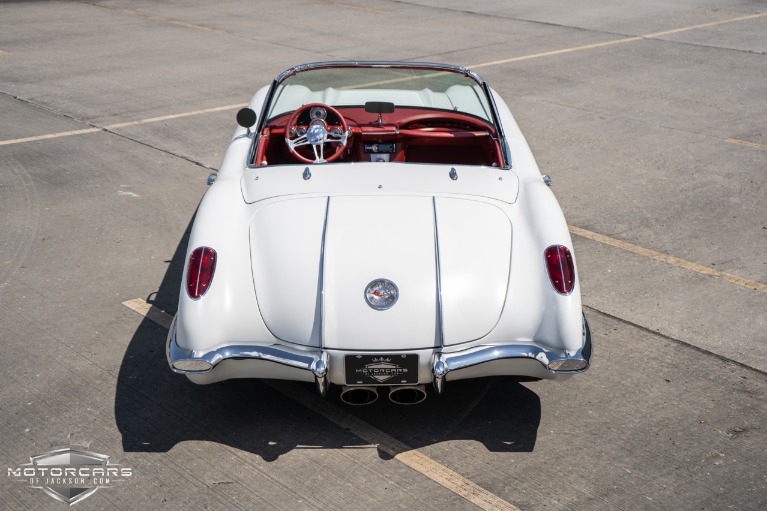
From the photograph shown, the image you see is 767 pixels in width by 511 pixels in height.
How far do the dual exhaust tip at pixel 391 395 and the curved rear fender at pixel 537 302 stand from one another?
51 centimetres

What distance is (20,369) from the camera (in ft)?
17.2

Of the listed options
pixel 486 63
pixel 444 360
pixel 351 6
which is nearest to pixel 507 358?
pixel 444 360

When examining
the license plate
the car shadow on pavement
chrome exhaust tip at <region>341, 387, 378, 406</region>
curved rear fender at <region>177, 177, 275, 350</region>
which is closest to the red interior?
curved rear fender at <region>177, 177, 275, 350</region>

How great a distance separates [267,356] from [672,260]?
3.62 m

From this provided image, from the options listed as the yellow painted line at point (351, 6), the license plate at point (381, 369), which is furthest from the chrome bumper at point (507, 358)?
the yellow painted line at point (351, 6)

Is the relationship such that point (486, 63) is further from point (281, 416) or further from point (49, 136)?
point (281, 416)

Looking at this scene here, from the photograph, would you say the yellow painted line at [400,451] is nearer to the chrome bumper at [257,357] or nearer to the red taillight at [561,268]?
the chrome bumper at [257,357]

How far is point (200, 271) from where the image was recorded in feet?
15.2

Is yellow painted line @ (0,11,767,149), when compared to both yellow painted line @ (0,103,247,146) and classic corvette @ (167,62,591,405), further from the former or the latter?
classic corvette @ (167,62,591,405)

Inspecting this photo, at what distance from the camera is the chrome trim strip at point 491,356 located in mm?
4277

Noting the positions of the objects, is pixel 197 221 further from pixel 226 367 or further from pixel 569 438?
pixel 569 438

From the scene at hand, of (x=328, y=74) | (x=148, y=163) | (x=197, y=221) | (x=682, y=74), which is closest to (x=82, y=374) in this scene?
(x=197, y=221)

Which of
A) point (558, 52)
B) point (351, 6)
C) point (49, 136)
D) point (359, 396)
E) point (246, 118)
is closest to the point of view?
point (359, 396)

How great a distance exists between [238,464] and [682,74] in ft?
34.2
